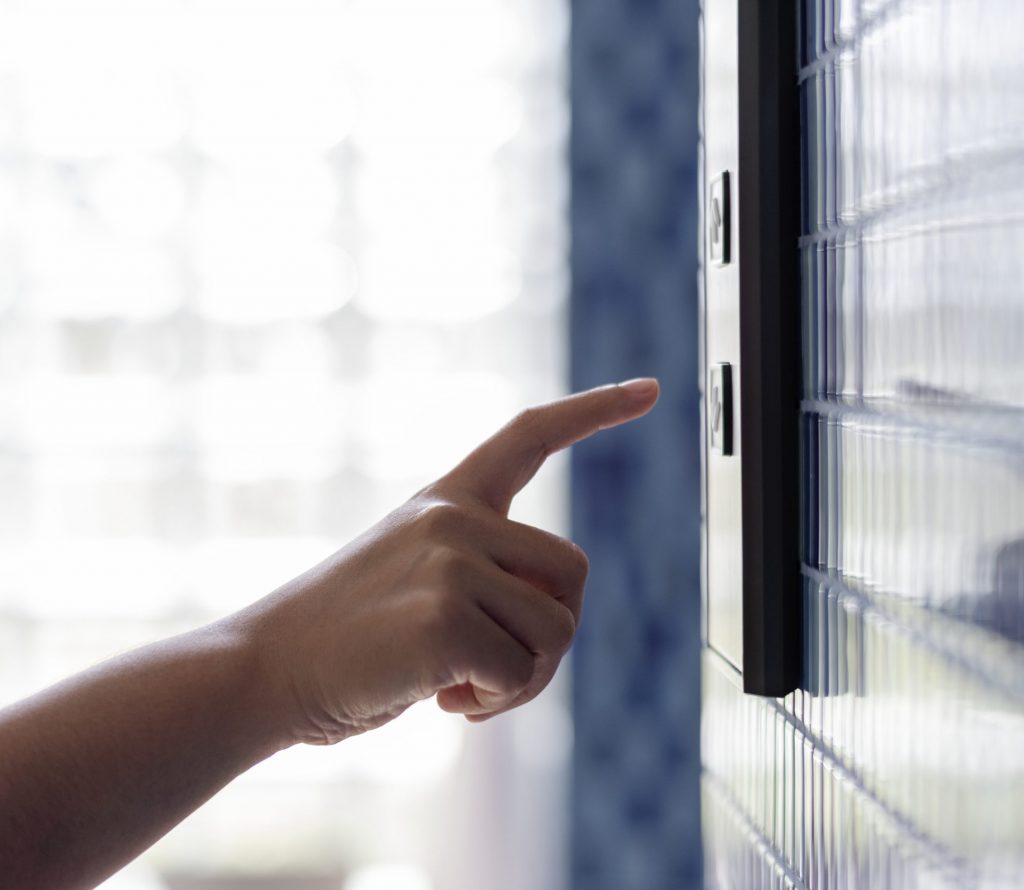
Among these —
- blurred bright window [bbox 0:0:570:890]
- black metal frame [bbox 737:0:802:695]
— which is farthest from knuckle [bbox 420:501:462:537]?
blurred bright window [bbox 0:0:570:890]

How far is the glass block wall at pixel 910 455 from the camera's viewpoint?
0.26m

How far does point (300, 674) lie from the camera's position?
0.48m

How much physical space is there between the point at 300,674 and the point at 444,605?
84 millimetres

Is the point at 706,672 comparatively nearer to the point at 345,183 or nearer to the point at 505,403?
the point at 505,403

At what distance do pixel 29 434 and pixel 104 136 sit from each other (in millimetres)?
464

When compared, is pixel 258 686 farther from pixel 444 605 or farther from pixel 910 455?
pixel 910 455

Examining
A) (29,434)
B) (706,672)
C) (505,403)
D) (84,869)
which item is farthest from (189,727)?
(29,434)

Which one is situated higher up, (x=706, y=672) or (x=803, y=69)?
(x=803, y=69)

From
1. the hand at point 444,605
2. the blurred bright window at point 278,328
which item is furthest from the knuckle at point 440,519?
the blurred bright window at point 278,328

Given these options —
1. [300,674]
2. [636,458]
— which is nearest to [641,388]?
[300,674]

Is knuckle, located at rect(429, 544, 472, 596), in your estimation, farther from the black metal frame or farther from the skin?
the black metal frame

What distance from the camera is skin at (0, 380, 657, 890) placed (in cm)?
46

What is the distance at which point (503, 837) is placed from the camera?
1.68 metres

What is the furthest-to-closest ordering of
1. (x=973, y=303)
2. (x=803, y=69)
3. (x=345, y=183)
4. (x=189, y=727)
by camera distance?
(x=345, y=183) → (x=189, y=727) → (x=803, y=69) → (x=973, y=303)
